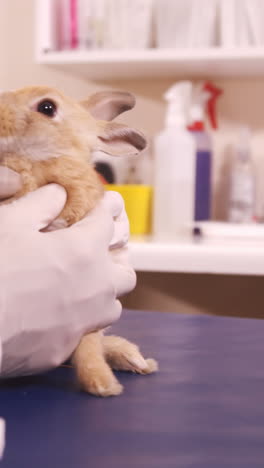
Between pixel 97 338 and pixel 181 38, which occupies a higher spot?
pixel 181 38

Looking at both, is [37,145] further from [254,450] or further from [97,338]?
[254,450]

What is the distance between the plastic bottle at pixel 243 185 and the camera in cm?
161

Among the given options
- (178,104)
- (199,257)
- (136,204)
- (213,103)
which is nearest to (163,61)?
(178,104)

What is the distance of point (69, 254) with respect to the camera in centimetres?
48

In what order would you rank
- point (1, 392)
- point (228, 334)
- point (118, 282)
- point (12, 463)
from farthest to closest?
point (228, 334) → point (118, 282) → point (1, 392) → point (12, 463)

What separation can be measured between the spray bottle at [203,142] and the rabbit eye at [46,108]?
1.07 metres

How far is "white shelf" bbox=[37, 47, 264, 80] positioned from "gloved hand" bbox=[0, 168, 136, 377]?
1030mm

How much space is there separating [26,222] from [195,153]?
1.10 metres

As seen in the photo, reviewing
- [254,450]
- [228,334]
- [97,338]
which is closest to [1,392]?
[97,338]

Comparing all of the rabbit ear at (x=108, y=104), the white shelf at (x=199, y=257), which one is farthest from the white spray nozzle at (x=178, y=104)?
the rabbit ear at (x=108, y=104)

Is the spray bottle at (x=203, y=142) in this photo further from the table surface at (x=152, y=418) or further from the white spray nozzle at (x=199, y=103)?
the table surface at (x=152, y=418)

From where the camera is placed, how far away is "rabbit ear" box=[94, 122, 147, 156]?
56cm

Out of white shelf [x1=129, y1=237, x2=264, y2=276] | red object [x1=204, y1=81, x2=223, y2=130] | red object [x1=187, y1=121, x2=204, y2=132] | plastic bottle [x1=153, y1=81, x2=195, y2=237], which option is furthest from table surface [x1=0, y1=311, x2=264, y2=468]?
red object [x1=204, y1=81, x2=223, y2=130]

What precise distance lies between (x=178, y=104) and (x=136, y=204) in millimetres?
272
